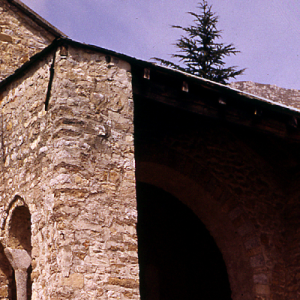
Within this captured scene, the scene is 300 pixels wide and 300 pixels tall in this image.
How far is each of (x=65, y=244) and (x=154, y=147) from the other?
2609mm

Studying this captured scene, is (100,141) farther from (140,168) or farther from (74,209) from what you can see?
(140,168)

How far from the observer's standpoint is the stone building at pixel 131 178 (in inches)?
165

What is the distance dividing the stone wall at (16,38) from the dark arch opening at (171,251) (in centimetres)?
285

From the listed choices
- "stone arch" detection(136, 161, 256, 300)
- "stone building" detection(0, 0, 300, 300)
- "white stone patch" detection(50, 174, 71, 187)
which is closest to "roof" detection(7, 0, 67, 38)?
"stone building" detection(0, 0, 300, 300)

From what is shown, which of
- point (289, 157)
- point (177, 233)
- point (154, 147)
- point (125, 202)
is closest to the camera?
point (125, 202)

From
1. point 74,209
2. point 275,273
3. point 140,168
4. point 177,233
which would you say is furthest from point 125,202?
point 177,233

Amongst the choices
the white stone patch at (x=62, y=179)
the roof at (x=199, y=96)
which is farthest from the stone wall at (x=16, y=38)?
the white stone patch at (x=62, y=179)

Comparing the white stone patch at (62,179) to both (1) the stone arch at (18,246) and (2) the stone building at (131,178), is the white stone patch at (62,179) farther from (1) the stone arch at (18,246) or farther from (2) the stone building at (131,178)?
(1) the stone arch at (18,246)

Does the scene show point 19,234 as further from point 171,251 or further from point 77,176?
point 171,251

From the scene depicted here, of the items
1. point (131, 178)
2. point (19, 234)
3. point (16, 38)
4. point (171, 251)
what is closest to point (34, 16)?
point (16, 38)

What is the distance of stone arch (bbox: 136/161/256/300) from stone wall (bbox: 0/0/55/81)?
235 centimetres

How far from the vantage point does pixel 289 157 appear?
22.5 feet

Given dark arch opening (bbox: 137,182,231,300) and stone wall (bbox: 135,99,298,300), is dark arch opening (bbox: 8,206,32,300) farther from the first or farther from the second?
dark arch opening (bbox: 137,182,231,300)

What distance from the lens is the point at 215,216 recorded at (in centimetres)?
670
